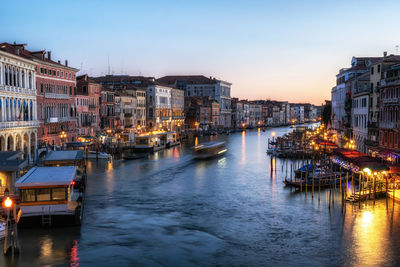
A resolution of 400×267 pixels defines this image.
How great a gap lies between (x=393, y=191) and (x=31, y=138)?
58.1 feet

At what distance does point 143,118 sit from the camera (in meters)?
49.9

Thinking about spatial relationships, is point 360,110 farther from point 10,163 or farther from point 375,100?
point 10,163

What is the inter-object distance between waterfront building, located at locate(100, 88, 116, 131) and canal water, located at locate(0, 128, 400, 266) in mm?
→ 18295

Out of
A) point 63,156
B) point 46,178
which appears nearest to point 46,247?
point 46,178

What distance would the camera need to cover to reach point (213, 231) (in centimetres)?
1292

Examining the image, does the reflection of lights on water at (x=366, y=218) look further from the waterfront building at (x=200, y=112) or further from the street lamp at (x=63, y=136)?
the waterfront building at (x=200, y=112)

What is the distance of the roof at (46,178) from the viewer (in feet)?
39.8

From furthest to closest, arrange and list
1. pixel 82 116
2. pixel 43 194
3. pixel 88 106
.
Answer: pixel 88 106
pixel 82 116
pixel 43 194

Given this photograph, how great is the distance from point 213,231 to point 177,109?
48.8 m

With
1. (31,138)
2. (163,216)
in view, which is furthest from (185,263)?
(31,138)

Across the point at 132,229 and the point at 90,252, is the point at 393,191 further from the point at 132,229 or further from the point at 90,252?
the point at 90,252

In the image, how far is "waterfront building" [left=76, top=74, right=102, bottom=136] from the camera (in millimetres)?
34438

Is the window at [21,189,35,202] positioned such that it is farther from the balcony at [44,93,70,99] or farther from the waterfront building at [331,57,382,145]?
the waterfront building at [331,57,382,145]

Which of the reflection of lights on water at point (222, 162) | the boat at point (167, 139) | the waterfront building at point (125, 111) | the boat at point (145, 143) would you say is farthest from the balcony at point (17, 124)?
the boat at point (167, 139)
